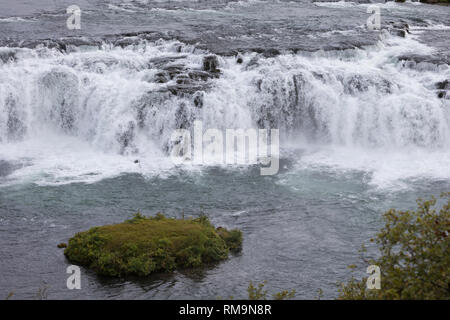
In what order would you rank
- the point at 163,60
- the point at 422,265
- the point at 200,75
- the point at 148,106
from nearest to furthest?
the point at 422,265, the point at 148,106, the point at 200,75, the point at 163,60

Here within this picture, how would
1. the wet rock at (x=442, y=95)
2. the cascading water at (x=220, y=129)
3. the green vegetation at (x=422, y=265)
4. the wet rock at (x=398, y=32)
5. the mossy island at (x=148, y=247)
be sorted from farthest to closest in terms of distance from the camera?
the wet rock at (x=398, y=32) < the wet rock at (x=442, y=95) < the cascading water at (x=220, y=129) < the mossy island at (x=148, y=247) < the green vegetation at (x=422, y=265)

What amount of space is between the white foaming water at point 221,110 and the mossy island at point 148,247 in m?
7.97

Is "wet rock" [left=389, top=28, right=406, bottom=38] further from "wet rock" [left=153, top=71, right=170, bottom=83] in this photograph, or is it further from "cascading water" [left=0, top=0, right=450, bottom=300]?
"wet rock" [left=153, top=71, right=170, bottom=83]

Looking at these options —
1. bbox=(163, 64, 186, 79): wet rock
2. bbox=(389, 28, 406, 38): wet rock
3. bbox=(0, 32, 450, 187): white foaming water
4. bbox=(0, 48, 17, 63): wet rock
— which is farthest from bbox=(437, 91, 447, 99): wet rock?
bbox=(0, 48, 17, 63): wet rock

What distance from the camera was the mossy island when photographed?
19.8m

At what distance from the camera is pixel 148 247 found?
2042cm

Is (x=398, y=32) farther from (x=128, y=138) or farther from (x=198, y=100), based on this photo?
(x=128, y=138)

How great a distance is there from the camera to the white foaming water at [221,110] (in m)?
30.9

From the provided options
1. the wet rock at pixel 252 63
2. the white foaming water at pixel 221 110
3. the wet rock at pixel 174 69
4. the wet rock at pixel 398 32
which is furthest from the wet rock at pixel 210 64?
the wet rock at pixel 398 32

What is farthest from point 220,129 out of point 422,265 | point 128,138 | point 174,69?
point 422,265

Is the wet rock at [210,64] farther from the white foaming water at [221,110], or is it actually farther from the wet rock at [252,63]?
the wet rock at [252,63]

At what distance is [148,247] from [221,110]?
44.6 ft
